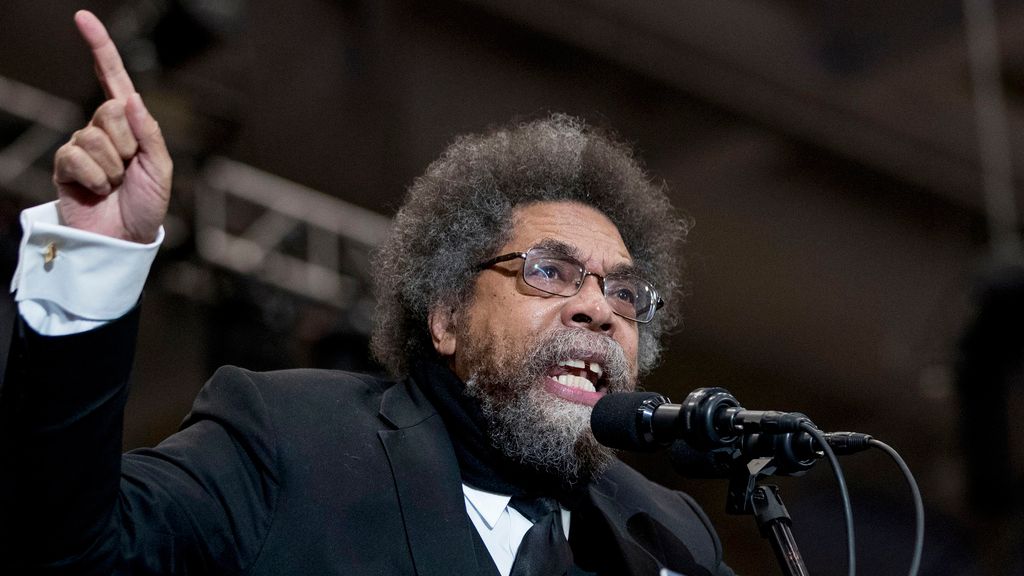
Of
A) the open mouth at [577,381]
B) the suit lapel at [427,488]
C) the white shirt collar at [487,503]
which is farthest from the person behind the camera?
the open mouth at [577,381]

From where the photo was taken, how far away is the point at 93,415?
Answer: 60.9 inches

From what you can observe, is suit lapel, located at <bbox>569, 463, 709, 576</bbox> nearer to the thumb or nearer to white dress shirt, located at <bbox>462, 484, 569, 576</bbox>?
white dress shirt, located at <bbox>462, 484, 569, 576</bbox>

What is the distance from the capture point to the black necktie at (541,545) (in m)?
2.24

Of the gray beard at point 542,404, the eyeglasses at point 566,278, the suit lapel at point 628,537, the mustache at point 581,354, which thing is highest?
the eyeglasses at point 566,278

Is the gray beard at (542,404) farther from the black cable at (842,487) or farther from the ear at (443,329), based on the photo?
the black cable at (842,487)

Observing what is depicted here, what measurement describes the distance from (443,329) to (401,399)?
367 millimetres

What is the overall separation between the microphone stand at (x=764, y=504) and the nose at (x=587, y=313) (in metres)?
0.68

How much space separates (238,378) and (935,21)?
5.07m

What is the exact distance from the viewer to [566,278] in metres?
2.62

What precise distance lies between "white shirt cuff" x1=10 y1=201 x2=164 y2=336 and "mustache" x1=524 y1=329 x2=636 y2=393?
1042 millimetres

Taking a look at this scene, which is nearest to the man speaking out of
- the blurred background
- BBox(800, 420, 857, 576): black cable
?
BBox(800, 420, 857, 576): black cable

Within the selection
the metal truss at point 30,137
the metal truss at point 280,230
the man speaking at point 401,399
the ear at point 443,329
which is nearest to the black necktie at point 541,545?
the man speaking at point 401,399

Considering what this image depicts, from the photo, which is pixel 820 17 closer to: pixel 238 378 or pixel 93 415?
pixel 238 378

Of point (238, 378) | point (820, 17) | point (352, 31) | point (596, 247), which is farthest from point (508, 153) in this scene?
point (820, 17)
